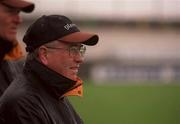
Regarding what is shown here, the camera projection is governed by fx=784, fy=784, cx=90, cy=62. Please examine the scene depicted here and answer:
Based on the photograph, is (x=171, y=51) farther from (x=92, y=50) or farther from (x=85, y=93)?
(x=85, y=93)

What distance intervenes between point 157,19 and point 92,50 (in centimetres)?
298

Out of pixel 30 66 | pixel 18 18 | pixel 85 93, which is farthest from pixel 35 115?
pixel 85 93

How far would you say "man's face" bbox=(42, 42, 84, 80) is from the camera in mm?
4816

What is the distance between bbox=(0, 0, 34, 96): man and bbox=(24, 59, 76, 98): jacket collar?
64 centimetres

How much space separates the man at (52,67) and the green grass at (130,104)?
6773mm

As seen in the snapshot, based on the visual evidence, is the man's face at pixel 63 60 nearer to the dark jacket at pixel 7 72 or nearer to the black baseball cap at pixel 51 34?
the black baseball cap at pixel 51 34

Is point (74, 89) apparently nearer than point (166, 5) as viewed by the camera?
Yes

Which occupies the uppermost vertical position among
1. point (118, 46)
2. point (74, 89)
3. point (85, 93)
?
point (74, 89)

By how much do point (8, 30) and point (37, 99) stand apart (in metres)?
0.98

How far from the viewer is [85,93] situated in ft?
39.4

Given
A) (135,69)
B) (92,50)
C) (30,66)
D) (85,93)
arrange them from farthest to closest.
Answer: (92,50) < (135,69) < (85,93) < (30,66)

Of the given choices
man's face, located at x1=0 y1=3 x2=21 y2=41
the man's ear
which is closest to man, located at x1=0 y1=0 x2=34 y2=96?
man's face, located at x1=0 y1=3 x2=21 y2=41

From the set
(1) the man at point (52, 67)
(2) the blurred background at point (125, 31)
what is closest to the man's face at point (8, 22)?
(1) the man at point (52, 67)

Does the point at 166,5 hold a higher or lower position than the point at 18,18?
lower
